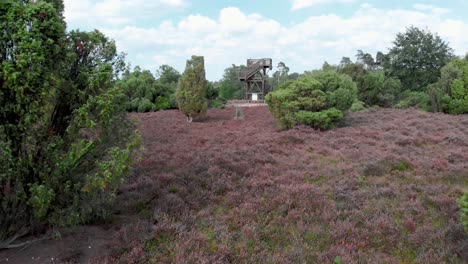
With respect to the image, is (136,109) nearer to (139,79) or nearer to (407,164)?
(139,79)

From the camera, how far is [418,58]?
1634 inches

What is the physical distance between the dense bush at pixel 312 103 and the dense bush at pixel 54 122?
39.5 ft

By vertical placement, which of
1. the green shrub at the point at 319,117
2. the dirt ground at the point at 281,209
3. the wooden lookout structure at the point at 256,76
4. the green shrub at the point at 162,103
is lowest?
the dirt ground at the point at 281,209

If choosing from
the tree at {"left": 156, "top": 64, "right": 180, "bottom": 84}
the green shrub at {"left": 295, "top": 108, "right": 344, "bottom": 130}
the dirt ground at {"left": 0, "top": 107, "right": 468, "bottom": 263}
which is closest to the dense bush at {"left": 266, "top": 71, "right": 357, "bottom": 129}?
the green shrub at {"left": 295, "top": 108, "right": 344, "bottom": 130}

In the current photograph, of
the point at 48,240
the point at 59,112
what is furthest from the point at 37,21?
the point at 48,240

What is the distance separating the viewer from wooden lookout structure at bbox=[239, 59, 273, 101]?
33.5 m

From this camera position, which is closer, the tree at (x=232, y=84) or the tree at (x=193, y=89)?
the tree at (x=193, y=89)

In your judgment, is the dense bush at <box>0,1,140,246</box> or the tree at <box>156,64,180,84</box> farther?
the tree at <box>156,64,180,84</box>

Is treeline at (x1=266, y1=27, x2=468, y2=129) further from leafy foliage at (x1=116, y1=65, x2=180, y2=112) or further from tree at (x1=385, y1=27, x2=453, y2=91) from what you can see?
leafy foliage at (x1=116, y1=65, x2=180, y2=112)

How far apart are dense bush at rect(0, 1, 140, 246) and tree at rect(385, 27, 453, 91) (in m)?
42.7

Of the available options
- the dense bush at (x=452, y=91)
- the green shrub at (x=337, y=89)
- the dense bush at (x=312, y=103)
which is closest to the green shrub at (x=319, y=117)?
the dense bush at (x=312, y=103)

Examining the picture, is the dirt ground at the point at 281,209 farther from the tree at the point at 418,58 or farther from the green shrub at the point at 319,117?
the tree at the point at 418,58

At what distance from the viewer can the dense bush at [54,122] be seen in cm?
486

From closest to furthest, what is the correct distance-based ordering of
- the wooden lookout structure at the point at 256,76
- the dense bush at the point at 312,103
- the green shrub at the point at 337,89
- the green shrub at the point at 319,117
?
the green shrub at the point at 319,117
the dense bush at the point at 312,103
the green shrub at the point at 337,89
the wooden lookout structure at the point at 256,76
